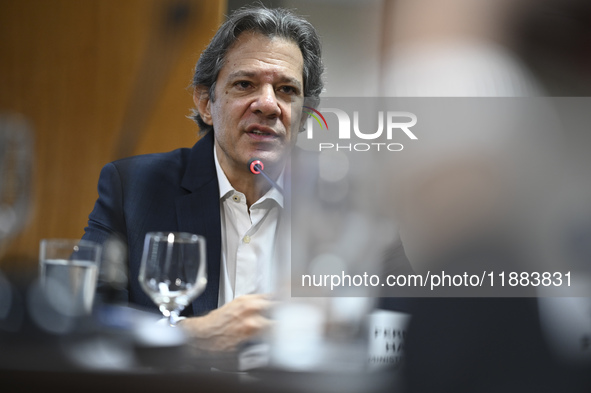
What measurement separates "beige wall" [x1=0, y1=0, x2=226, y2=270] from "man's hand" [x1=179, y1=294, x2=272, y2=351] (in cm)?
134

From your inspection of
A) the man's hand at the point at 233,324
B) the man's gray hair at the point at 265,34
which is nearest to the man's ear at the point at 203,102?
the man's gray hair at the point at 265,34

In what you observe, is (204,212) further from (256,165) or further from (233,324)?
(233,324)

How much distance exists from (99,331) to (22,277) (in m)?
0.25

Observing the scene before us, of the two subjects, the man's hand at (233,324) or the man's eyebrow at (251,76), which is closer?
the man's hand at (233,324)

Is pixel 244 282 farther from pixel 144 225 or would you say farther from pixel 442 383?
pixel 442 383

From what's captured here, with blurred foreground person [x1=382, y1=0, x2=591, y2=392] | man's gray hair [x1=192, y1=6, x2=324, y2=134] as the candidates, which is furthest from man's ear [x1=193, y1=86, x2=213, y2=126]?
blurred foreground person [x1=382, y1=0, x2=591, y2=392]

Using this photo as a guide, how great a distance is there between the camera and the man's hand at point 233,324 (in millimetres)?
709

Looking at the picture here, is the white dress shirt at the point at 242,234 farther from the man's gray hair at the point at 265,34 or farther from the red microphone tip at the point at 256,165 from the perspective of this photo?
the man's gray hair at the point at 265,34

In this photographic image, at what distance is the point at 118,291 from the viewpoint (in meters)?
1.28

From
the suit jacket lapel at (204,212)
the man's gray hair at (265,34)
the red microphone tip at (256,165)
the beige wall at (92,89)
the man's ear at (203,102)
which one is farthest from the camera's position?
the beige wall at (92,89)

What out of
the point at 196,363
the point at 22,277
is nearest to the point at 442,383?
the point at 196,363

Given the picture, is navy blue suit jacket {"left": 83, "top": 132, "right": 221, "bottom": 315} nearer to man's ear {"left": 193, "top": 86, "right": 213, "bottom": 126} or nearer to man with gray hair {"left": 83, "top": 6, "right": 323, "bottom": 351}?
man with gray hair {"left": 83, "top": 6, "right": 323, "bottom": 351}

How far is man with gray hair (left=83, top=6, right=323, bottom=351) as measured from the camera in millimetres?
1397

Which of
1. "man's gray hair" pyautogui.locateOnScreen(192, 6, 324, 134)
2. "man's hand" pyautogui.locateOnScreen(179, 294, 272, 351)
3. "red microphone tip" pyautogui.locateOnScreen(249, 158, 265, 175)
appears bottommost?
"man's hand" pyautogui.locateOnScreen(179, 294, 272, 351)
